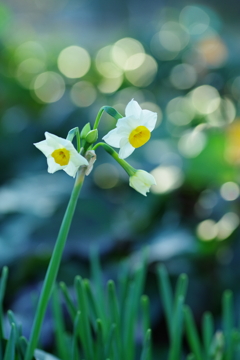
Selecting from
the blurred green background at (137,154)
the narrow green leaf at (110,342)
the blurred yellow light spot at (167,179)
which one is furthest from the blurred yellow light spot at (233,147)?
the narrow green leaf at (110,342)

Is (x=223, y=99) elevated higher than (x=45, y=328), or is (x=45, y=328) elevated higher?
(x=223, y=99)

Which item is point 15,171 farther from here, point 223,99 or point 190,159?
point 223,99

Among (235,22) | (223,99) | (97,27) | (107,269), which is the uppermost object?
(97,27)

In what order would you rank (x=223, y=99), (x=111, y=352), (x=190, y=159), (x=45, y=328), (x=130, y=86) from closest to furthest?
(x=111, y=352), (x=45, y=328), (x=190, y=159), (x=223, y=99), (x=130, y=86)

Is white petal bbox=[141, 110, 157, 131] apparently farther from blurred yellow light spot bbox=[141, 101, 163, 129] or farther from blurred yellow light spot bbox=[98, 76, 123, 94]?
blurred yellow light spot bbox=[98, 76, 123, 94]

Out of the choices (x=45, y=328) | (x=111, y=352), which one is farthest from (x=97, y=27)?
(x=111, y=352)

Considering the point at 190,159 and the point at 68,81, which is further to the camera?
the point at 68,81

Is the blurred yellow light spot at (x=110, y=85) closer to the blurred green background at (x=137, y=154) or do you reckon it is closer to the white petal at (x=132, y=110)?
the blurred green background at (x=137, y=154)
